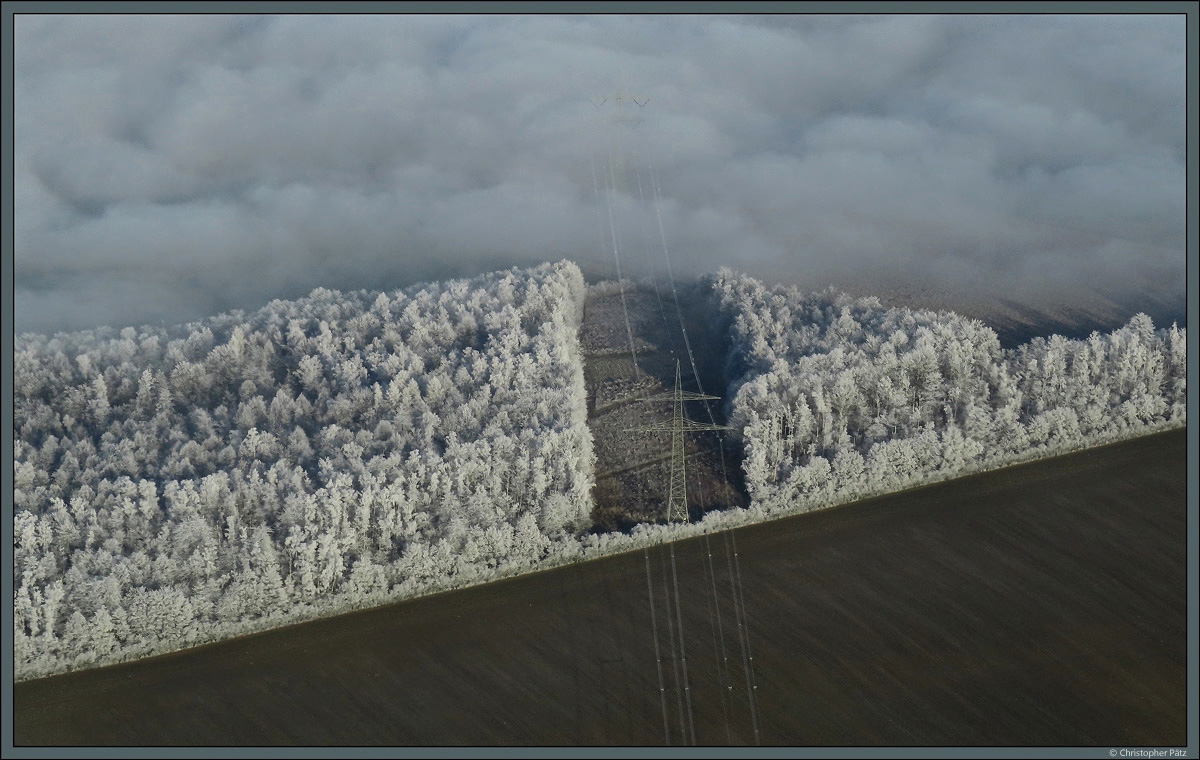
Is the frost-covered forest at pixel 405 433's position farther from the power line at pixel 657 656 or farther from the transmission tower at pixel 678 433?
the power line at pixel 657 656

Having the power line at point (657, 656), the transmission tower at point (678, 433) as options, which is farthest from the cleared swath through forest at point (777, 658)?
the transmission tower at point (678, 433)

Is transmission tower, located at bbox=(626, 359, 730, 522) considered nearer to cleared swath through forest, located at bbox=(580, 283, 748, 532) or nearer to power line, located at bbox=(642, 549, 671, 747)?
cleared swath through forest, located at bbox=(580, 283, 748, 532)

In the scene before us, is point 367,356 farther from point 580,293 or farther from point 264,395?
point 580,293

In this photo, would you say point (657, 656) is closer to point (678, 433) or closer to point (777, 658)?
point (777, 658)

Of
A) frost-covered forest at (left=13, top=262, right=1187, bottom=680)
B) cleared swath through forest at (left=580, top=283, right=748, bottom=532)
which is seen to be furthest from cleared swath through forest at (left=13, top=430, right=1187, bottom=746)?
cleared swath through forest at (left=580, top=283, right=748, bottom=532)

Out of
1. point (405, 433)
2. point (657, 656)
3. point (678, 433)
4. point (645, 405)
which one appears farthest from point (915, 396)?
point (405, 433)

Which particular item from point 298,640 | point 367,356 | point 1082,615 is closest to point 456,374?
point 367,356

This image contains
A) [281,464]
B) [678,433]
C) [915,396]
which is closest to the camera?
[281,464]
